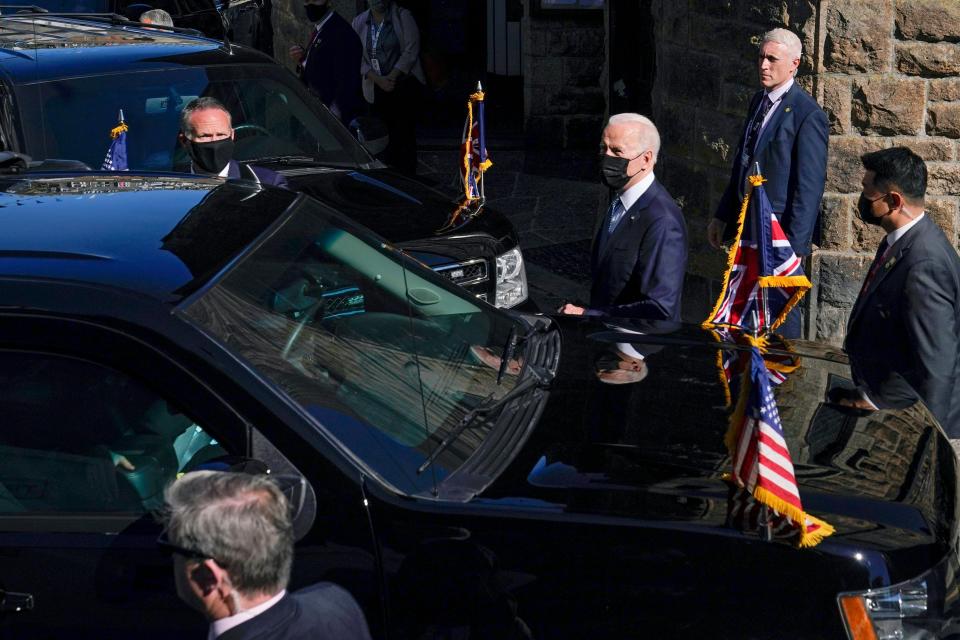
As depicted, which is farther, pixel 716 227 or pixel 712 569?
pixel 716 227

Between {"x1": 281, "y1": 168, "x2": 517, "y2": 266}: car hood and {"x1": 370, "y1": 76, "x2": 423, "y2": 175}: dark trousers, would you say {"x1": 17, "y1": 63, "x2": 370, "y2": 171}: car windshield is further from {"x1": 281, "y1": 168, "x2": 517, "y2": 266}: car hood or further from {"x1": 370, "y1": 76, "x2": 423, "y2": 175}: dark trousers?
{"x1": 370, "y1": 76, "x2": 423, "y2": 175}: dark trousers

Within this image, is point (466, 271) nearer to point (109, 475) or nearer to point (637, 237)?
→ point (637, 237)

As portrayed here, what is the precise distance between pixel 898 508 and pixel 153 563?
1.87 m

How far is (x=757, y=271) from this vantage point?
5.45m

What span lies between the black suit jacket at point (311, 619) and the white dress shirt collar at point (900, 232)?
3200 millimetres

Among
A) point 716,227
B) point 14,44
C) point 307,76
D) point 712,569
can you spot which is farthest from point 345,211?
point 307,76

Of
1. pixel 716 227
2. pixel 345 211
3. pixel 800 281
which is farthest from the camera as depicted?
pixel 716 227

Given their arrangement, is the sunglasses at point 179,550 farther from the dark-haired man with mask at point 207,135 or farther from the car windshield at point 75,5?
the car windshield at point 75,5

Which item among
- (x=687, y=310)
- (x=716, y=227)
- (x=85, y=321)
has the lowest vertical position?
(x=687, y=310)

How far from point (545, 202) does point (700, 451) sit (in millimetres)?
8176

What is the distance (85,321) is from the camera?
3.29 m

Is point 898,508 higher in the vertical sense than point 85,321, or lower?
lower

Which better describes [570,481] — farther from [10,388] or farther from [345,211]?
[345,211]

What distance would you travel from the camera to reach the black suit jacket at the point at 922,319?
16.7 feet
